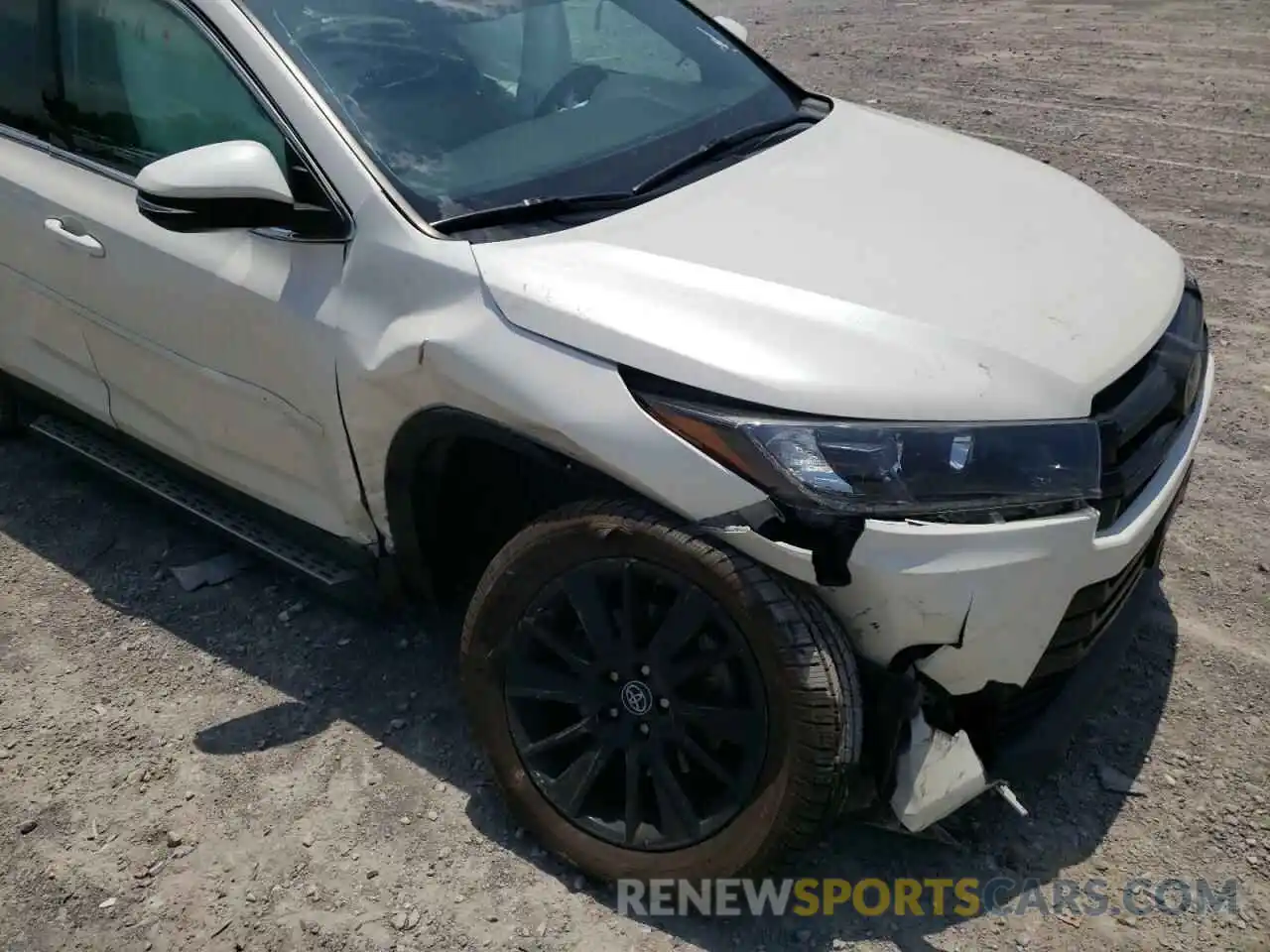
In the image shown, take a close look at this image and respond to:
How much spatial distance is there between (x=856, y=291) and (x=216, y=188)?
1349 millimetres

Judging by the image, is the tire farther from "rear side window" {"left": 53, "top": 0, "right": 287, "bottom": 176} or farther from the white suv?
"rear side window" {"left": 53, "top": 0, "right": 287, "bottom": 176}

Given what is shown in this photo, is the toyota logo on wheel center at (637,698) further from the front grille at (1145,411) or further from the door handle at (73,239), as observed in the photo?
the door handle at (73,239)

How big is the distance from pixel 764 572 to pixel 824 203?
0.97 meters

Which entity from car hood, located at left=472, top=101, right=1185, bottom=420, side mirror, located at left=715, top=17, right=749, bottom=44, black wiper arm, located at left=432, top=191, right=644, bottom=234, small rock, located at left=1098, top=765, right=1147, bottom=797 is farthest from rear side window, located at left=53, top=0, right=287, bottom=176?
small rock, located at left=1098, top=765, right=1147, bottom=797

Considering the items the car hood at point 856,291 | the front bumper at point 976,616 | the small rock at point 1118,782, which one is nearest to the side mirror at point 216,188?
the car hood at point 856,291

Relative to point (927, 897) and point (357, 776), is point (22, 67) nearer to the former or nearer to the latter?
point (357, 776)

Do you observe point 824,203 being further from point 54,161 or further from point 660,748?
point 54,161

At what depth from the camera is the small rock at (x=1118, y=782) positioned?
272 centimetres

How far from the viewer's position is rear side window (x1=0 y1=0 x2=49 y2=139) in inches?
132

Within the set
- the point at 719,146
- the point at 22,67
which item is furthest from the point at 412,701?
the point at 22,67

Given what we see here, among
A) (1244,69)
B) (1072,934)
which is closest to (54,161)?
(1072,934)

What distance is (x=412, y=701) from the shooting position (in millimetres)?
3105

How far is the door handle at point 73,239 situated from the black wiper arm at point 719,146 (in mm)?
1485

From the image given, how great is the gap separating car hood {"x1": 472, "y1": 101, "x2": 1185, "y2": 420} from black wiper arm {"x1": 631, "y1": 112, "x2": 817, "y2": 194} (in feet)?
0.29
